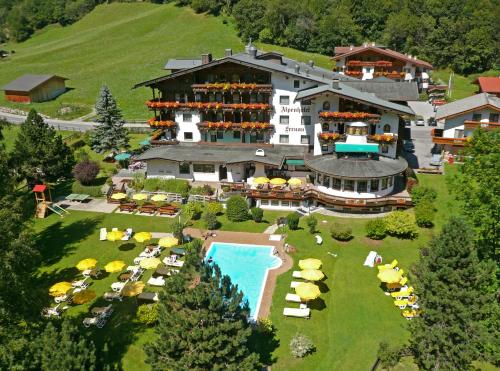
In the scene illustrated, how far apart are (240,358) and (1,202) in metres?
17.1

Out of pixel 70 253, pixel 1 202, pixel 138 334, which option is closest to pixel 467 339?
pixel 138 334

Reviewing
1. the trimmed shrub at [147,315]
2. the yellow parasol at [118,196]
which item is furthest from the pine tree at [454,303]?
the yellow parasol at [118,196]

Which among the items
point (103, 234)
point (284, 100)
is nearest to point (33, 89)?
point (284, 100)

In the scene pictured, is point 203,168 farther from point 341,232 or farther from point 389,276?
point 389,276

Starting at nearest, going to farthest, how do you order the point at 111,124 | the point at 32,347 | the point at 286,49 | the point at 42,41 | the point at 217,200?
the point at 32,347
the point at 217,200
the point at 111,124
the point at 286,49
the point at 42,41

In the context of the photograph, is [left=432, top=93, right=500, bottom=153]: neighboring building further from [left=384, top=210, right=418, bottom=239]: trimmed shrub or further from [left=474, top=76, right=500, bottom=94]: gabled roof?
[left=474, top=76, right=500, bottom=94]: gabled roof

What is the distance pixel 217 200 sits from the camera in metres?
48.5

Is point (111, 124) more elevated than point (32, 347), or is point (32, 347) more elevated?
point (111, 124)

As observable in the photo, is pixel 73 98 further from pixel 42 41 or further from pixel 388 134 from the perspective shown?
pixel 42 41

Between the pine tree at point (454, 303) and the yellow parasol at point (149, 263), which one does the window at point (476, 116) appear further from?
the yellow parasol at point (149, 263)

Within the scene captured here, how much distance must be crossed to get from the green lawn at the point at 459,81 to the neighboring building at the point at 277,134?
56.5m

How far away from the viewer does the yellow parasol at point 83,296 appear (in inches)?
1261

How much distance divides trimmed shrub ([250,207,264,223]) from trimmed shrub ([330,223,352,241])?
24.0ft

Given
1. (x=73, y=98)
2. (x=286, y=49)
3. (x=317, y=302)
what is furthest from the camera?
(x=286, y=49)
